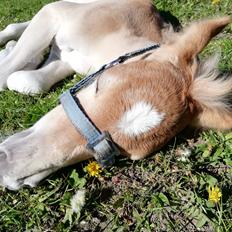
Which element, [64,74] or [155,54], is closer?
[155,54]

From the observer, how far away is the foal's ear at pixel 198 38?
347 centimetres

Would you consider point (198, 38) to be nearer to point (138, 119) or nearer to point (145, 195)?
point (138, 119)

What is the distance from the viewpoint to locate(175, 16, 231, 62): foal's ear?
11.4ft

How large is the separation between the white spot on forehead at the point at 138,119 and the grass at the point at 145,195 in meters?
0.49

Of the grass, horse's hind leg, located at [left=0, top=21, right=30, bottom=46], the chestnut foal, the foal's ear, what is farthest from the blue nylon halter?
horse's hind leg, located at [left=0, top=21, right=30, bottom=46]

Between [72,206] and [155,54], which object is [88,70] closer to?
[155,54]

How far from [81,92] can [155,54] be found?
25.1 inches

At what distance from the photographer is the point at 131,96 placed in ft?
9.94

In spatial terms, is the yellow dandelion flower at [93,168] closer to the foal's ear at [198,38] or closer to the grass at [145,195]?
the grass at [145,195]

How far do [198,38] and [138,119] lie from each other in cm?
87

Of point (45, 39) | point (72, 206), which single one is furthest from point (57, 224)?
point (45, 39)

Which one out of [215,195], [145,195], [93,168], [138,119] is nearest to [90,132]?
[138,119]

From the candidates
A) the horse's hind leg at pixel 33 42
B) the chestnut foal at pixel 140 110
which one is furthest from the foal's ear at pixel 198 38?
the horse's hind leg at pixel 33 42

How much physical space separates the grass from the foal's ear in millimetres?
655
